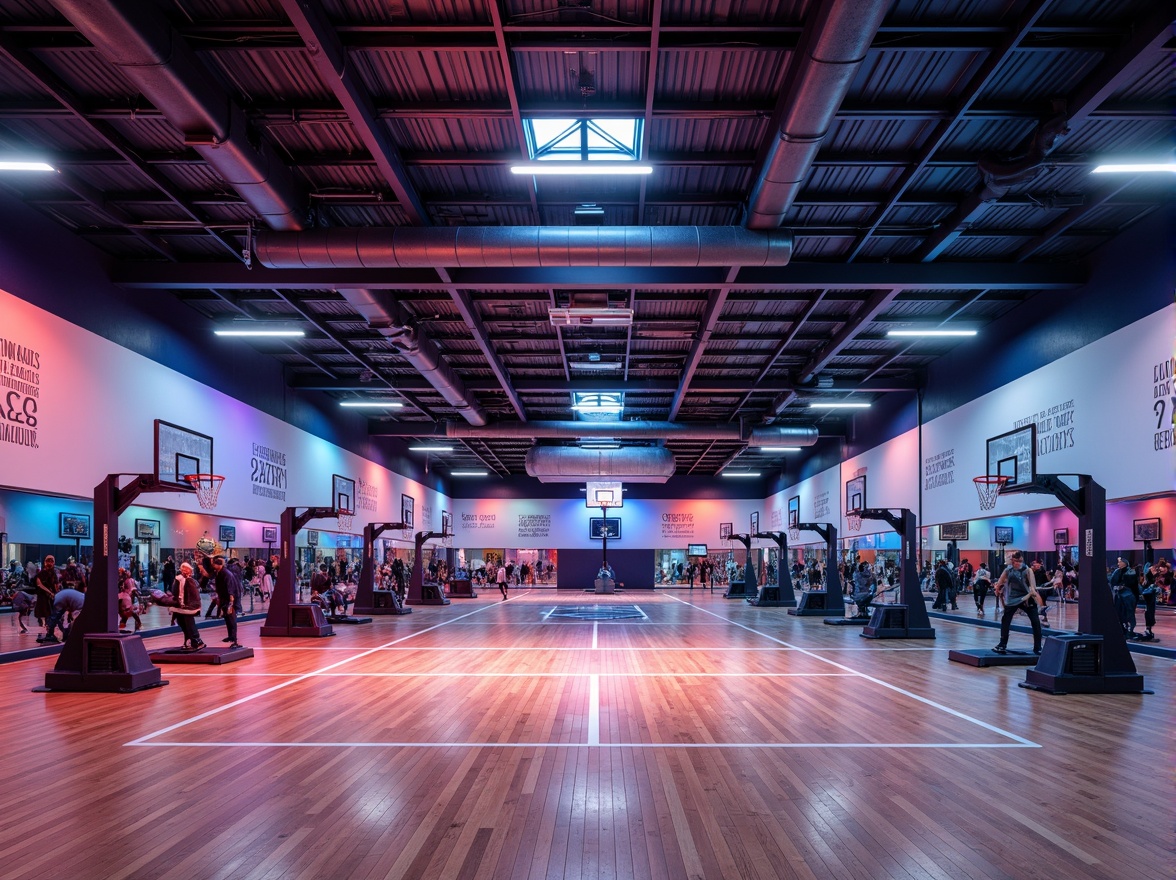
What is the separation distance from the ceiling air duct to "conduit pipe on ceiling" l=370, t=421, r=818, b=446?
124 inches

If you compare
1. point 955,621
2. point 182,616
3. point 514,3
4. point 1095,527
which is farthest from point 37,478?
point 955,621

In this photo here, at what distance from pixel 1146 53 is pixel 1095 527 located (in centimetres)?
533

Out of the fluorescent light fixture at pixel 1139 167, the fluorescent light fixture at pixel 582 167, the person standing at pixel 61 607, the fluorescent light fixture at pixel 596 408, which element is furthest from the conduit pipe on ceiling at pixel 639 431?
the fluorescent light fixture at pixel 1139 167

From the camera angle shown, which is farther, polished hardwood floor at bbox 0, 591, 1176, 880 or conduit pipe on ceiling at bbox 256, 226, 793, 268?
conduit pipe on ceiling at bbox 256, 226, 793, 268

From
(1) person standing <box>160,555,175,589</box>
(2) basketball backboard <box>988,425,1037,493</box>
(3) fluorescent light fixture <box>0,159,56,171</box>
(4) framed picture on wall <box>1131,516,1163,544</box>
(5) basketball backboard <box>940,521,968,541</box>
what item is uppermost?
(3) fluorescent light fixture <box>0,159,56,171</box>

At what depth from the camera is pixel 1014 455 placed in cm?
1611

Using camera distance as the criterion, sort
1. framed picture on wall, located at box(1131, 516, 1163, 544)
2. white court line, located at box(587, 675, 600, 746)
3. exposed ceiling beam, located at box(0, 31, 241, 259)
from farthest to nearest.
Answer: framed picture on wall, located at box(1131, 516, 1163, 544)
exposed ceiling beam, located at box(0, 31, 241, 259)
white court line, located at box(587, 675, 600, 746)

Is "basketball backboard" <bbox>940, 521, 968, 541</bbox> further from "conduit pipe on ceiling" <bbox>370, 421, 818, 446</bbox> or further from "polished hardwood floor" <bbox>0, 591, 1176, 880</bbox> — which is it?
"polished hardwood floor" <bbox>0, 591, 1176, 880</bbox>

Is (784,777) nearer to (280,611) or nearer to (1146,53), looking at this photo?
(1146,53)

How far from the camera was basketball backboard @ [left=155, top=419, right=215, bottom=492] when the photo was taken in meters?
15.9

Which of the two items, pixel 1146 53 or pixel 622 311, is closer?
pixel 1146 53

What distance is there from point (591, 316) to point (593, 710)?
738 centimetres

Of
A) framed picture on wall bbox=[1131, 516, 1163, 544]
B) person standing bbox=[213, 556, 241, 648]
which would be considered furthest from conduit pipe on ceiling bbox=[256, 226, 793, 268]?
framed picture on wall bbox=[1131, 516, 1163, 544]

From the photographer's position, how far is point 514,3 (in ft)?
26.4
